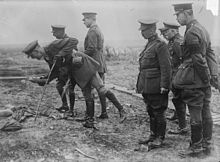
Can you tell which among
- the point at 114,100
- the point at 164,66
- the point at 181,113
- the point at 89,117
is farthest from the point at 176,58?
the point at 89,117

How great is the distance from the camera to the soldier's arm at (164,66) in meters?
3.91

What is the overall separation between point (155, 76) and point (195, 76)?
0.53 meters

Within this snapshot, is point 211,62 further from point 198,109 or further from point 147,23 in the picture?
point 147,23

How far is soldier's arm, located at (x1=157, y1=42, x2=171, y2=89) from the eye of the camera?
3.91 m

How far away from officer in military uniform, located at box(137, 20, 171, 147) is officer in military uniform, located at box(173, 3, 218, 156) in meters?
0.19

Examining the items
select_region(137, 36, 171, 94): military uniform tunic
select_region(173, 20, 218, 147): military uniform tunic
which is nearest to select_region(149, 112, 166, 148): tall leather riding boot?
select_region(137, 36, 171, 94): military uniform tunic

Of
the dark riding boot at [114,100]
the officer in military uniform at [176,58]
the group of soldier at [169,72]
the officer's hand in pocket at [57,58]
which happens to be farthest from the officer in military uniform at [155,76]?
the officer's hand in pocket at [57,58]

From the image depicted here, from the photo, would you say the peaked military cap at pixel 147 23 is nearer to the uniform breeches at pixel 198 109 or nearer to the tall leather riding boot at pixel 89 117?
the uniform breeches at pixel 198 109

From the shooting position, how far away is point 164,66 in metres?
3.92

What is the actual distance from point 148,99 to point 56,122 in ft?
5.81

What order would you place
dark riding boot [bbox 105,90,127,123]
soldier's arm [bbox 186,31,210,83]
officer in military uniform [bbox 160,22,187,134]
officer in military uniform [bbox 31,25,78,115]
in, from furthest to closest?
dark riding boot [bbox 105,90,127,123], officer in military uniform [bbox 31,25,78,115], officer in military uniform [bbox 160,22,187,134], soldier's arm [bbox 186,31,210,83]

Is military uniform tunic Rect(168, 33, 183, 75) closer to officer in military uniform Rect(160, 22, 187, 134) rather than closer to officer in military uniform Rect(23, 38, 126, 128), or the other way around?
officer in military uniform Rect(160, 22, 187, 134)

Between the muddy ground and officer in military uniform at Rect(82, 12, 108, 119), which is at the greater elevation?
officer in military uniform at Rect(82, 12, 108, 119)

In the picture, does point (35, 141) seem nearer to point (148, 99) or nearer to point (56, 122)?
point (56, 122)
